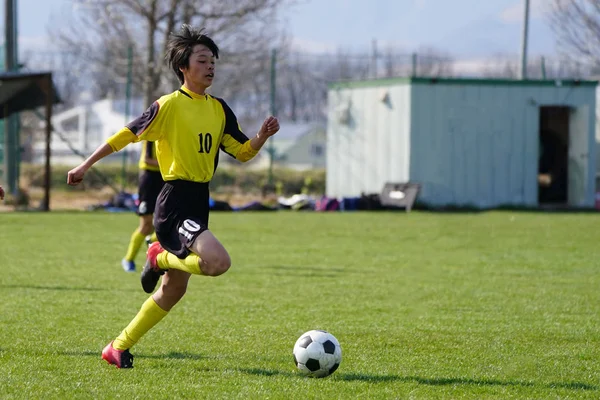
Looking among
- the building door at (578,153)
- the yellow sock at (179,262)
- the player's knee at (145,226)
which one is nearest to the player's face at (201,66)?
the yellow sock at (179,262)

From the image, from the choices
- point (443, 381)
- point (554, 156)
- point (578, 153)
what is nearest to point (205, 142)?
point (443, 381)

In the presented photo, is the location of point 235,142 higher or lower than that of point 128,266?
higher

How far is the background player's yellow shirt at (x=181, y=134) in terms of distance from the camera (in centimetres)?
630

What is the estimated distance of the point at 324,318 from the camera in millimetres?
8445

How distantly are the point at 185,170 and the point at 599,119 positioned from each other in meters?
22.3

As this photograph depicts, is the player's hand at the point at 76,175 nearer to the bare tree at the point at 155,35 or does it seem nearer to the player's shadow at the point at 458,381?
the player's shadow at the point at 458,381

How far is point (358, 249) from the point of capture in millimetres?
14555

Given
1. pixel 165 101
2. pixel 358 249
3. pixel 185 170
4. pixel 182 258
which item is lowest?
pixel 358 249

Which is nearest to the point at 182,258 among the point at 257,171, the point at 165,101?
the point at 165,101

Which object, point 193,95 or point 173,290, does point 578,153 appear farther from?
point 173,290

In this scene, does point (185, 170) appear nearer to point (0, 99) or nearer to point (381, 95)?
point (0, 99)

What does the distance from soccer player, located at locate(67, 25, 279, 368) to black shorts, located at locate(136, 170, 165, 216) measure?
16.3 feet

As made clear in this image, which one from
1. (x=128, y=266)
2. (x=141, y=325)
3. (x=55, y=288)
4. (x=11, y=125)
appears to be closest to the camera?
(x=141, y=325)

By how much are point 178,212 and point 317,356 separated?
4.06 feet
